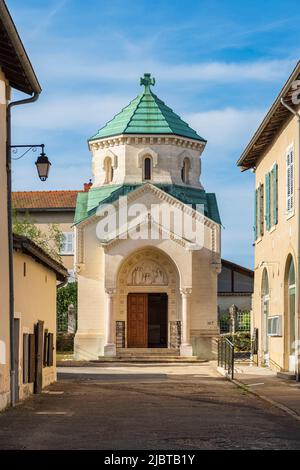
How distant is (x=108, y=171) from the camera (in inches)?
1978

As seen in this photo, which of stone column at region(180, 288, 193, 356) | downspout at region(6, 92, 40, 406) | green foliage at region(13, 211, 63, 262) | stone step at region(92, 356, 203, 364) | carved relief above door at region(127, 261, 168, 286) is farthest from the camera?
green foliage at region(13, 211, 63, 262)

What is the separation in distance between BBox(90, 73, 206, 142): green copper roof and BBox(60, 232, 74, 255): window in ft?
42.0

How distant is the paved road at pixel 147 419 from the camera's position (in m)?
12.7

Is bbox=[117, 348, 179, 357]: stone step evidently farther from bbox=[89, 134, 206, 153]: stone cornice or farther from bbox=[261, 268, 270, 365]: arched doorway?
bbox=[89, 134, 206, 153]: stone cornice

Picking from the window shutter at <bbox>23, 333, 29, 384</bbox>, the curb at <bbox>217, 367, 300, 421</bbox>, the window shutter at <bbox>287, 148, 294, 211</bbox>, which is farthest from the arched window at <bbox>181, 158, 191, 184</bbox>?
the window shutter at <bbox>23, 333, 29, 384</bbox>

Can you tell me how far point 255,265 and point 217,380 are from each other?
9.52 m

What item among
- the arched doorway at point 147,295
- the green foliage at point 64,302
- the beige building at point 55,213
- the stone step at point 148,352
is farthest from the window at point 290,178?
the beige building at point 55,213

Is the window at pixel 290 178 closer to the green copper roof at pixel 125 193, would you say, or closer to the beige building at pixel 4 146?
the beige building at pixel 4 146

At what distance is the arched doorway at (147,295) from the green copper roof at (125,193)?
301 cm

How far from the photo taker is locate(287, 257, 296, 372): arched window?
28453 millimetres

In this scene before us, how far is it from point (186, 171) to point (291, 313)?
72.3 ft
